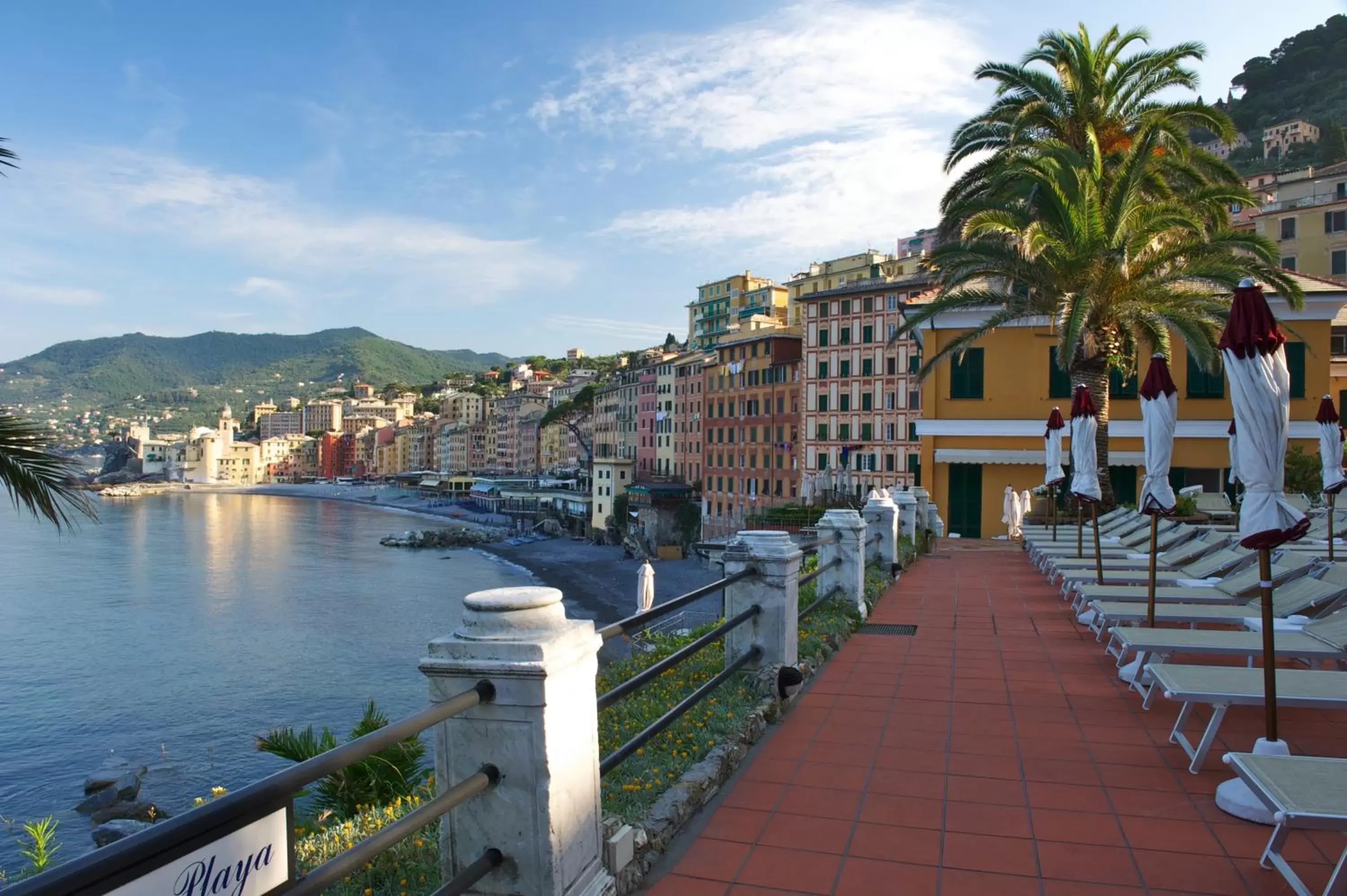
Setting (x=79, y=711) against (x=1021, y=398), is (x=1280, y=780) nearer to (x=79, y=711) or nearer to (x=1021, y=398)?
(x=1021, y=398)

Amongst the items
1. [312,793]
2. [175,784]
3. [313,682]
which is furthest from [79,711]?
[312,793]

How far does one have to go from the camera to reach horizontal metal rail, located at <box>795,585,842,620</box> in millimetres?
Result: 8312

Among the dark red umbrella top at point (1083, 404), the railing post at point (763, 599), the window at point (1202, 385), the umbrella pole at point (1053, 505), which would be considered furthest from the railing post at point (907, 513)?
the window at point (1202, 385)

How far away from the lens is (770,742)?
5.86m

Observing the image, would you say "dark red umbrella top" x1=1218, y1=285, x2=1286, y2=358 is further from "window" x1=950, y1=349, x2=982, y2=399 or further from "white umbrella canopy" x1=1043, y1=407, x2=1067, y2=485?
"window" x1=950, y1=349, x2=982, y2=399

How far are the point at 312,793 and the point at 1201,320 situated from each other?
60.8 feet

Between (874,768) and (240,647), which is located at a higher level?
(874,768)

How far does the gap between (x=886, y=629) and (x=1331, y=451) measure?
7983mm

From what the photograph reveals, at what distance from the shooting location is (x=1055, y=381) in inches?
1003

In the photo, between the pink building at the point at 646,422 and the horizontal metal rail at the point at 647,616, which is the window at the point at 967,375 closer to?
the horizontal metal rail at the point at 647,616

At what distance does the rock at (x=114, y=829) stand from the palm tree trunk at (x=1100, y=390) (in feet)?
65.1

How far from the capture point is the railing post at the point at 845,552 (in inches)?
392

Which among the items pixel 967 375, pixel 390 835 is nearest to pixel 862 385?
pixel 967 375

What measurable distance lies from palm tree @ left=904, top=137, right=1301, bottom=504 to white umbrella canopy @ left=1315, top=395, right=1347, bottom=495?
4.10m
